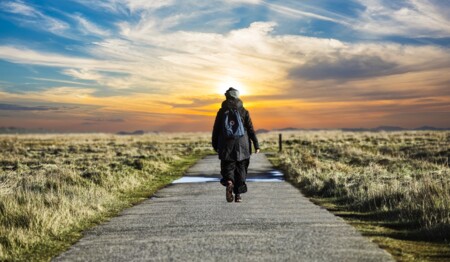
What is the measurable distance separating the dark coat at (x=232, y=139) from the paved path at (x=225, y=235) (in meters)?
1.22

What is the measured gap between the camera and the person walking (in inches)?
427

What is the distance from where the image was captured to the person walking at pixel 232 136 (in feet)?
35.6

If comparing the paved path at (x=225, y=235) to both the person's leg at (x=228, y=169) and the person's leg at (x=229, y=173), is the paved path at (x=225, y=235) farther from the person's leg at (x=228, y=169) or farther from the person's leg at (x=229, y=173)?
the person's leg at (x=228, y=169)

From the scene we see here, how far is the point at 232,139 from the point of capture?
433 inches

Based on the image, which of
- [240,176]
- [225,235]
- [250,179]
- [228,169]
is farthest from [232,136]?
[250,179]

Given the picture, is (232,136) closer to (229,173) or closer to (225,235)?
(229,173)

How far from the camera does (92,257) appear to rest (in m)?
7.13

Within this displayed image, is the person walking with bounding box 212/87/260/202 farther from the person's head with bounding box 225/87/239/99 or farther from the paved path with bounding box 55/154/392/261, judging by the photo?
the paved path with bounding box 55/154/392/261

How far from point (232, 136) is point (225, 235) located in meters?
2.99

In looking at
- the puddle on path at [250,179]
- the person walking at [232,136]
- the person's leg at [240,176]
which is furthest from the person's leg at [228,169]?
the puddle on path at [250,179]

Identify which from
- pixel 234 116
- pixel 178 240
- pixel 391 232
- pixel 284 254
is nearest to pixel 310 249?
pixel 284 254

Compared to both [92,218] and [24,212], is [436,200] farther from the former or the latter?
[24,212]

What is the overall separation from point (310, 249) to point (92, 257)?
297cm

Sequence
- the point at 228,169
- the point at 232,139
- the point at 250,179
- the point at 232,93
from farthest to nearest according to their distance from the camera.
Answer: the point at 250,179
the point at 228,169
the point at 232,139
the point at 232,93
